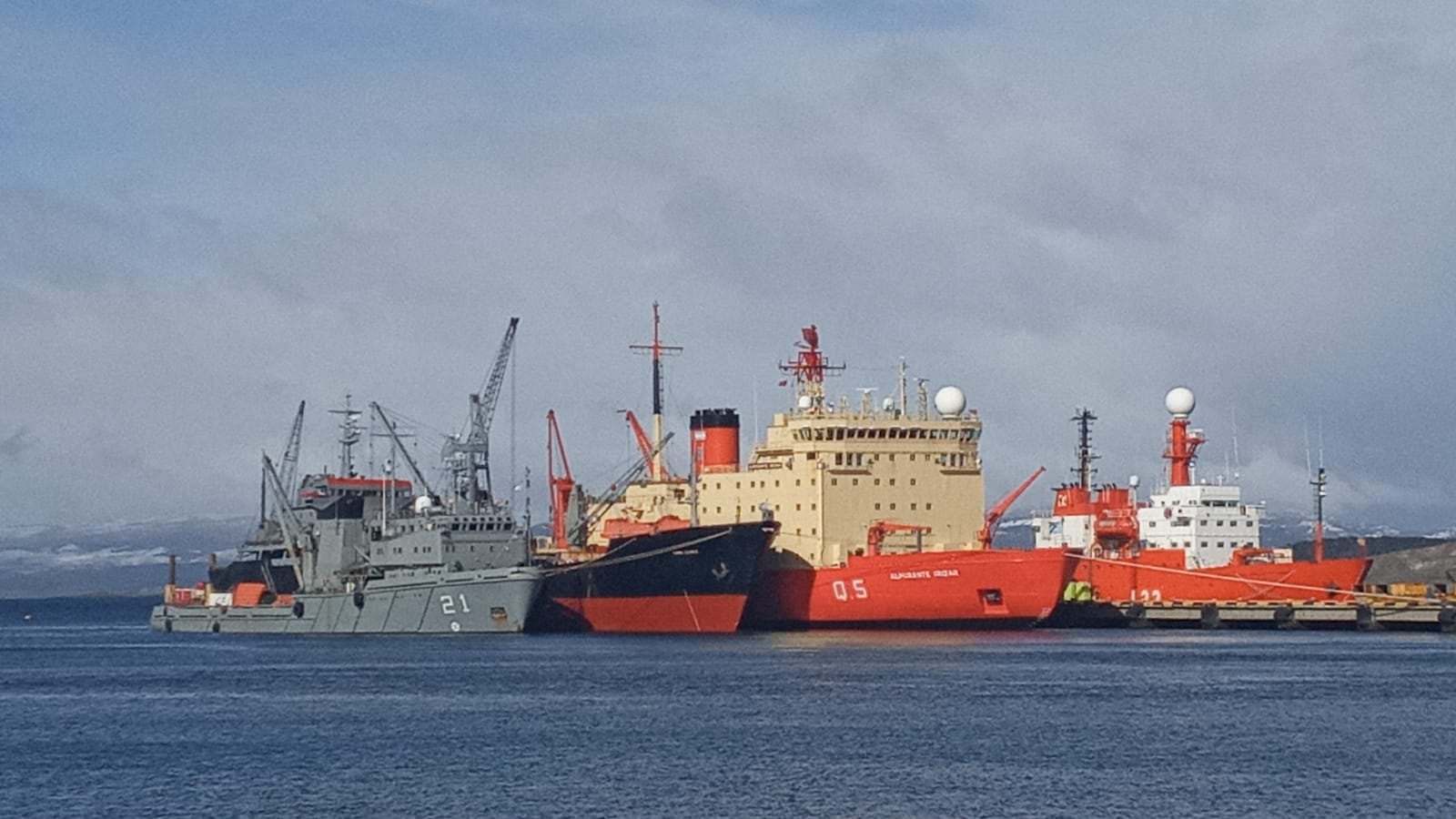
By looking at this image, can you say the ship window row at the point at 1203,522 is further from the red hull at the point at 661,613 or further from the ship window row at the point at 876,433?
the red hull at the point at 661,613

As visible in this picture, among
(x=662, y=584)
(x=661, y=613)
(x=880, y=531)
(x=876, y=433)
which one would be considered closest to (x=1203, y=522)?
(x=876, y=433)

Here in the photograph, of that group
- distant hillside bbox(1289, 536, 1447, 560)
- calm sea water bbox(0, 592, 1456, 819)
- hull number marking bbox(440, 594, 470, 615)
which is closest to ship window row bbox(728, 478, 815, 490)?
calm sea water bbox(0, 592, 1456, 819)

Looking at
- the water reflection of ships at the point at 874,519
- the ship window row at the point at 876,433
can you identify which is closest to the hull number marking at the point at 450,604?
the water reflection of ships at the point at 874,519

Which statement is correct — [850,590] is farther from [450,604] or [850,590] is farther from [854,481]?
[450,604]

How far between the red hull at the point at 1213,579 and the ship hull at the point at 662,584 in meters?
13.8

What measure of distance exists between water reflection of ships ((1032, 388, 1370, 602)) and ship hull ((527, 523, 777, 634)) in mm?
13422

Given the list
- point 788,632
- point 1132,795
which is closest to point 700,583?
point 788,632

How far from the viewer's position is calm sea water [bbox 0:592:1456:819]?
1352 inches

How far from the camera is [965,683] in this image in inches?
2032

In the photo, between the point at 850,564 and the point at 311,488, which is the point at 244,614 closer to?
the point at 311,488

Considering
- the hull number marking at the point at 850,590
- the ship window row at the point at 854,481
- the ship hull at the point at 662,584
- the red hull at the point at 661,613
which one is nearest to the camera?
the hull number marking at the point at 850,590

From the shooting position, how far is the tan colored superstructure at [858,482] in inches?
2852

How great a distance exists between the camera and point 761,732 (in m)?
42.5

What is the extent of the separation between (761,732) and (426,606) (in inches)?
1304
